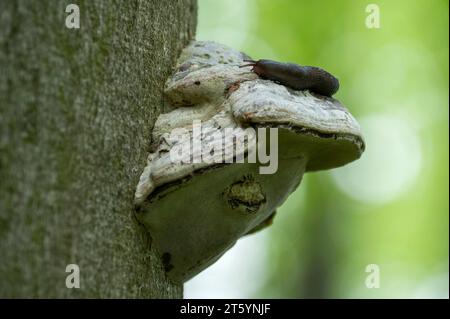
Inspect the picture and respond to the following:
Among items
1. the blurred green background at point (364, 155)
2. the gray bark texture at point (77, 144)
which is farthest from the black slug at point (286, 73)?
the blurred green background at point (364, 155)

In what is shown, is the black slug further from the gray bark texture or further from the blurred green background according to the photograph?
the blurred green background

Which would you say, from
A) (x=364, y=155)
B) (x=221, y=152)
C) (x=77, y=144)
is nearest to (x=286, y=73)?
(x=221, y=152)

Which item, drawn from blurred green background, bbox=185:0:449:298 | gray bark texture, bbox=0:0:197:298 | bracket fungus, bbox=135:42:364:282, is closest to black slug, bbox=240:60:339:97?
bracket fungus, bbox=135:42:364:282

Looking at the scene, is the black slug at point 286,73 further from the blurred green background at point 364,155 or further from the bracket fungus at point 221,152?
→ the blurred green background at point 364,155

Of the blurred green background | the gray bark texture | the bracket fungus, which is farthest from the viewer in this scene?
the blurred green background

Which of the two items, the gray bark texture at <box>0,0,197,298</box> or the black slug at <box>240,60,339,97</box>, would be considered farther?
the black slug at <box>240,60,339,97</box>

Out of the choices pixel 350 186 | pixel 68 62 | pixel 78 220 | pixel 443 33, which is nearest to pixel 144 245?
pixel 78 220

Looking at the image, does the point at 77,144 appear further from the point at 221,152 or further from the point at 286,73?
the point at 286,73
